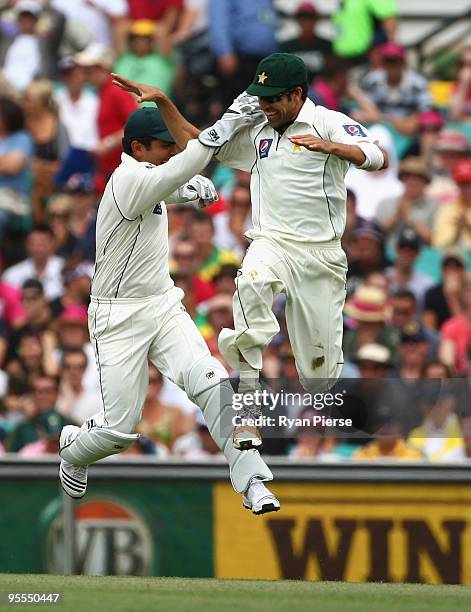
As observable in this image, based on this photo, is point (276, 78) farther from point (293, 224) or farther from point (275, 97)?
point (293, 224)

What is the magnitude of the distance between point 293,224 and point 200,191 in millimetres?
688

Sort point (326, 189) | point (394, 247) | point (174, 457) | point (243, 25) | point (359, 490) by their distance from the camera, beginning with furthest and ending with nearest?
point (243, 25) → point (394, 247) → point (174, 457) → point (359, 490) → point (326, 189)

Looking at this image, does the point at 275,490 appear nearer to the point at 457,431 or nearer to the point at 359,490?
the point at 359,490

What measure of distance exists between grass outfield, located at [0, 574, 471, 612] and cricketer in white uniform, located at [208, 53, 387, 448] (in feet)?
2.68

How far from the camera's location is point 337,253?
8.81 metres

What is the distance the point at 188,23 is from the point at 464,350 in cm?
384

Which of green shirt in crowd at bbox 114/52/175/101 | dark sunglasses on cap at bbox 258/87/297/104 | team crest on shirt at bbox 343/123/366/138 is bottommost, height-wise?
team crest on shirt at bbox 343/123/366/138

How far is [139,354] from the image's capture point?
912cm

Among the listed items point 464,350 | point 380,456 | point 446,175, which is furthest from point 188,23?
point 380,456

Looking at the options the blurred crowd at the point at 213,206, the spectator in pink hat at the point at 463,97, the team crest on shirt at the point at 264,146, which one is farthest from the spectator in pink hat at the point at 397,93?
the team crest on shirt at the point at 264,146

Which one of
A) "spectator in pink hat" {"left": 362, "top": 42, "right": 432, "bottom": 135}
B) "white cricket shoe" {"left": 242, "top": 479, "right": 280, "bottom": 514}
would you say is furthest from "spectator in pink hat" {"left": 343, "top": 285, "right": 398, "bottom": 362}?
"white cricket shoe" {"left": 242, "top": 479, "right": 280, "bottom": 514}

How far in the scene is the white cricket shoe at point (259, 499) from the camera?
8547mm

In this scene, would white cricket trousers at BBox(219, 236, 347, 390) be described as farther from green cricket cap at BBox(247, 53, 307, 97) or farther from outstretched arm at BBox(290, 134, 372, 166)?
green cricket cap at BBox(247, 53, 307, 97)

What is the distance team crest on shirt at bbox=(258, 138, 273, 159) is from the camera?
8.70 metres
